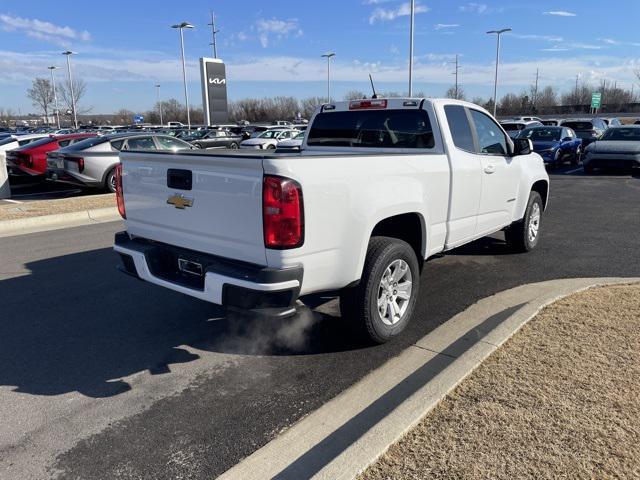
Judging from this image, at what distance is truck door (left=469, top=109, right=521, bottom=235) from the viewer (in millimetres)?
5285

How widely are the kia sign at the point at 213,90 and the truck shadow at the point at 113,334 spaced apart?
124 feet

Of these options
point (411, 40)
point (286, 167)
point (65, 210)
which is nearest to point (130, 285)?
point (286, 167)

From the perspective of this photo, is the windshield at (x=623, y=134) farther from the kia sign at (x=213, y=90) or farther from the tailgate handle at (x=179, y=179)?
the kia sign at (x=213, y=90)

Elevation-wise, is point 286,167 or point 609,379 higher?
point 286,167

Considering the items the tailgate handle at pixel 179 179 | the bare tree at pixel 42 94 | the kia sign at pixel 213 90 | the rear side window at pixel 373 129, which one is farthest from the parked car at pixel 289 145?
the bare tree at pixel 42 94

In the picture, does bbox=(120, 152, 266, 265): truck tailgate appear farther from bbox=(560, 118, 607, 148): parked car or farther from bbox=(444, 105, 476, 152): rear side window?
bbox=(560, 118, 607, 148): parked car

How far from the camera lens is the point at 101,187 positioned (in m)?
13.2

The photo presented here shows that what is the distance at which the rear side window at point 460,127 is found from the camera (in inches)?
193

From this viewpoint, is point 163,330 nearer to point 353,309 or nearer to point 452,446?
point 353,309

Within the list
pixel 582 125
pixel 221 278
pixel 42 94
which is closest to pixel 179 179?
pixel 221 278

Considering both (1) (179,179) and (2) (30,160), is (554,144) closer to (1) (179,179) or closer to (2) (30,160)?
(2) (30,160)

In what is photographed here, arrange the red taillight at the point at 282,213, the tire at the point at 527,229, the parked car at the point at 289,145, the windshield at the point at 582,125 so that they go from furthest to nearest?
1. the windshield at the point at 582,125
2. the tire at the point at 527,229
3. the parked car at the point at 289,145
4. the red taillight at the point at 282,213

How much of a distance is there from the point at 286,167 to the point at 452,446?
69.9 inches

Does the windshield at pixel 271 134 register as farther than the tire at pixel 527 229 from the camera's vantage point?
Yes
